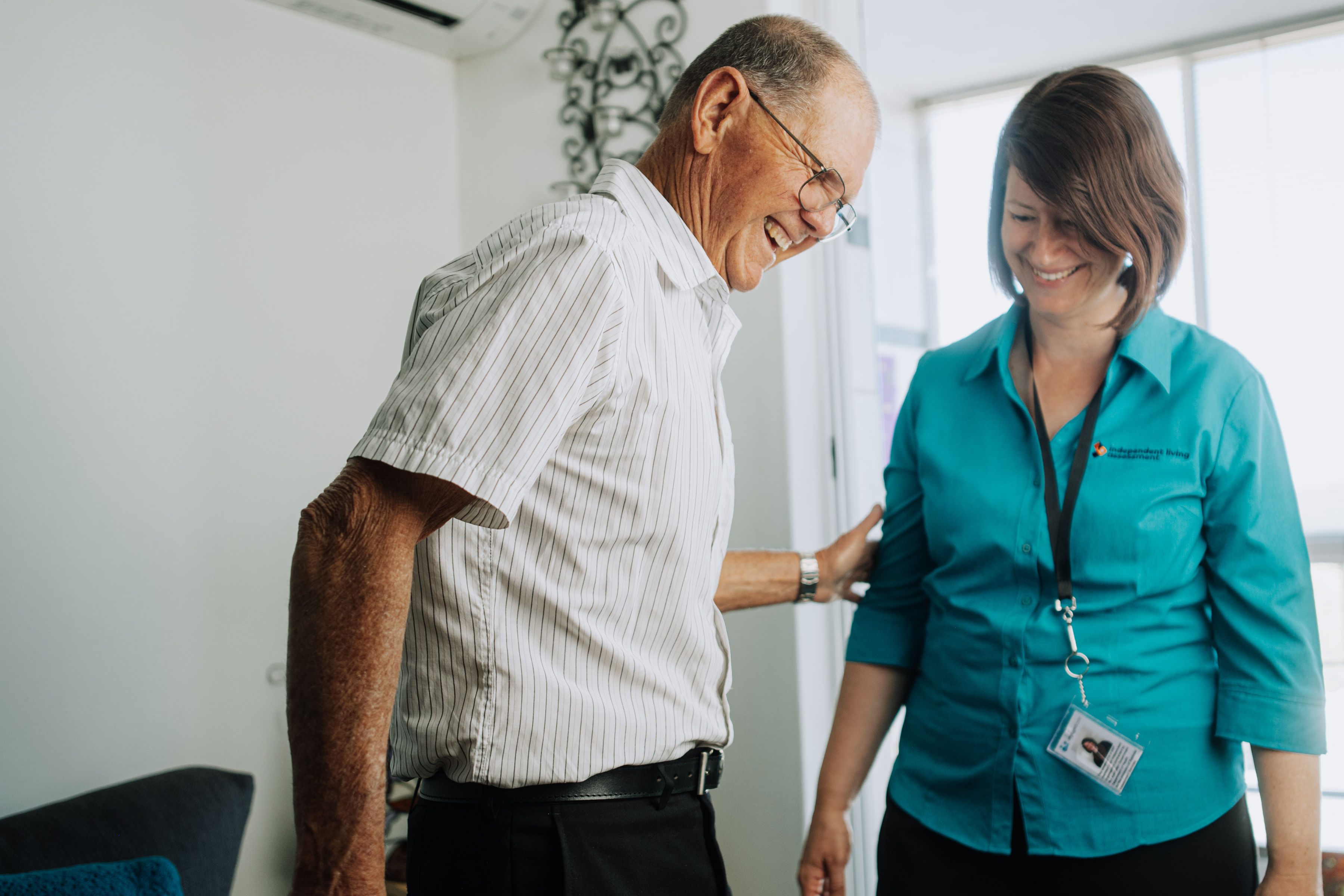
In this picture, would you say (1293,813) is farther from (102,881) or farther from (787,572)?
(102,881)

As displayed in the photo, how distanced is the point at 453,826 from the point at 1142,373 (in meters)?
0.96

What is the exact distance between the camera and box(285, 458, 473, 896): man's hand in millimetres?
646

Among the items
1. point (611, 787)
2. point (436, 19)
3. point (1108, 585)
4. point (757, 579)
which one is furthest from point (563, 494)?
point (436, 19)

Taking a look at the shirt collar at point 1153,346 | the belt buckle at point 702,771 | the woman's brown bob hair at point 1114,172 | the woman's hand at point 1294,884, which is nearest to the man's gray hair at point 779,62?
the woman's brown bob hair at point 1114,172

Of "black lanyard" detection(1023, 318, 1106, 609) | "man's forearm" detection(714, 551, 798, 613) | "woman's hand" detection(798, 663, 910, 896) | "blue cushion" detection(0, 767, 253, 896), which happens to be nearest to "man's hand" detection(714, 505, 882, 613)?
"man's forearm" detection(714, 551, 798, 613)

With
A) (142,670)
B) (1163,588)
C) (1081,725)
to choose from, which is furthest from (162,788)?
(1163,588)

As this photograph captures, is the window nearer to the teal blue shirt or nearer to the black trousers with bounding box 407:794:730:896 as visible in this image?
Result: the teal blue shirt

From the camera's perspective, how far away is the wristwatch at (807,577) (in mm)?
1414

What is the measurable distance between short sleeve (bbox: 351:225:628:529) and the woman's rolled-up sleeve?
77cm

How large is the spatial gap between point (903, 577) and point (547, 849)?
729mm

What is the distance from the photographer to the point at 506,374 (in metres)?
0.70

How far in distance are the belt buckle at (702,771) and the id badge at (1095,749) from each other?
1.47ft

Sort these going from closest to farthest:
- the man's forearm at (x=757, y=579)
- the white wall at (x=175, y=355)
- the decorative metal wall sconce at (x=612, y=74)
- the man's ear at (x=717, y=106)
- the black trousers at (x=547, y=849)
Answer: the black trousers at (x=547, y=849) → the man's ear at (x=717, y=106) → the man's forearm at (x=757, y=579) → the white wall at (x=175, y=355) → the decorative metal wall sconce at (x=612, y=74)

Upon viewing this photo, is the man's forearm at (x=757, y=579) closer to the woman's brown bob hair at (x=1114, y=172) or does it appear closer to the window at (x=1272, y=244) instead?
the woman's brown bob hair at (x=1114, y=172)
